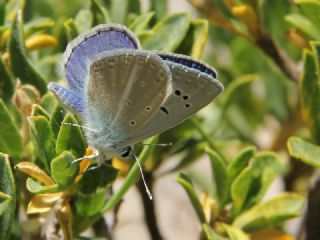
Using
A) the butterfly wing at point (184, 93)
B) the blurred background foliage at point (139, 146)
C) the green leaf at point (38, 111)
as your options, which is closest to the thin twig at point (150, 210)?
the blurred background foliage at point (139, 146)

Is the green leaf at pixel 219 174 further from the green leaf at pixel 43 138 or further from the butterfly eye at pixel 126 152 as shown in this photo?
the green leaf at pixel 43 138

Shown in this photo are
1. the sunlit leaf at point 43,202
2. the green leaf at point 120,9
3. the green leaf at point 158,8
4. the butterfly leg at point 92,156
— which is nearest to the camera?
the butterfly leg at point 92,156

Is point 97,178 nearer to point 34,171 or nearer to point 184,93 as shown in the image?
point 34,171

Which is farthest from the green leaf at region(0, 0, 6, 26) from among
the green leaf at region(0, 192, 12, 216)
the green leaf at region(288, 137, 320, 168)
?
the green leaf at region(288, 137, 320, 168)

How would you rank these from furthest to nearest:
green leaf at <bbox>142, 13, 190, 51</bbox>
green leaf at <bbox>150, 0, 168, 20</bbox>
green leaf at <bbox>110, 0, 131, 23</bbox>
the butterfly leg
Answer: green leaf at <bbox>150, 0, 168, 20</bbox>
green leaf at <bbox>110, 0, 131, 23</bbox>
green leaf at <bbox>142, 13, 190, 51</bbox>
the butterfly leg

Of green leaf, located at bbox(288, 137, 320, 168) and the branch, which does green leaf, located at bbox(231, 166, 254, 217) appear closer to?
green leaf, located at bbox(288, 137, 320, 168)

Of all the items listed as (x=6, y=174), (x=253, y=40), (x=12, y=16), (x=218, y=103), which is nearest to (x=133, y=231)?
(x=218, y=103)
